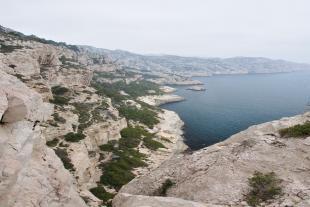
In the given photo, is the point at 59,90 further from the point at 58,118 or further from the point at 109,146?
the point at 58,118

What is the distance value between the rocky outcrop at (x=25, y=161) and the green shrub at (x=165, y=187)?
374cm

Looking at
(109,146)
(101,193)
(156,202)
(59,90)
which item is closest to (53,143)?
(101,193)

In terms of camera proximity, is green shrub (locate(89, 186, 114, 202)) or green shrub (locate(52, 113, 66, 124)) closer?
green shrub (locate(89, 186, 114, 202))

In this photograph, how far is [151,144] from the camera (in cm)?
9588

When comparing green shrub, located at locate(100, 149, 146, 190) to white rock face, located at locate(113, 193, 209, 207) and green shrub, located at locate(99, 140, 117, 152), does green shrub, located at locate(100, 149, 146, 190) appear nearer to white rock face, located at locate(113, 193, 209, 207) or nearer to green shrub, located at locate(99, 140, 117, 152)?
green shrub, located at locate(99, 140, 117, 152)

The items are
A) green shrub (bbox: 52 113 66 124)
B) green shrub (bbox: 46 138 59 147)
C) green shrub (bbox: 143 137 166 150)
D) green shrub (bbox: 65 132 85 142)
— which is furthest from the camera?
green shrub (bbox: 143 137 166 150)

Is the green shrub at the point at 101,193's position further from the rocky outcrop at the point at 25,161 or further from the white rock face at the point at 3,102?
the white rock face at the point at 3,102

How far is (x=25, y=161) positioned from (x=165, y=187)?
682 centimetres

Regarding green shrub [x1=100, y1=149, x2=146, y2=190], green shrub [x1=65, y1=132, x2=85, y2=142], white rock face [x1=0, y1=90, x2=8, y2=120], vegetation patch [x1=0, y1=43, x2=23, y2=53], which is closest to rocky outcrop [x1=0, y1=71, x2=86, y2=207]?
white rock face [x1=0, y1=90, x2=8, y2=120]

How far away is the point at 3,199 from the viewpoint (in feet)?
43.0

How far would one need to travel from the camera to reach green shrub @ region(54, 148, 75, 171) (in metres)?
54.3

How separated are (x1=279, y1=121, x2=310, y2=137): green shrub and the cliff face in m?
0.31

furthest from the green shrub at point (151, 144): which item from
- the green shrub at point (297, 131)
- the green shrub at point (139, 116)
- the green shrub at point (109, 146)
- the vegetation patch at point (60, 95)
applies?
the green shrub at point (297, 131)

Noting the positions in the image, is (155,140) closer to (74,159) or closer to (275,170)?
(74,159)
